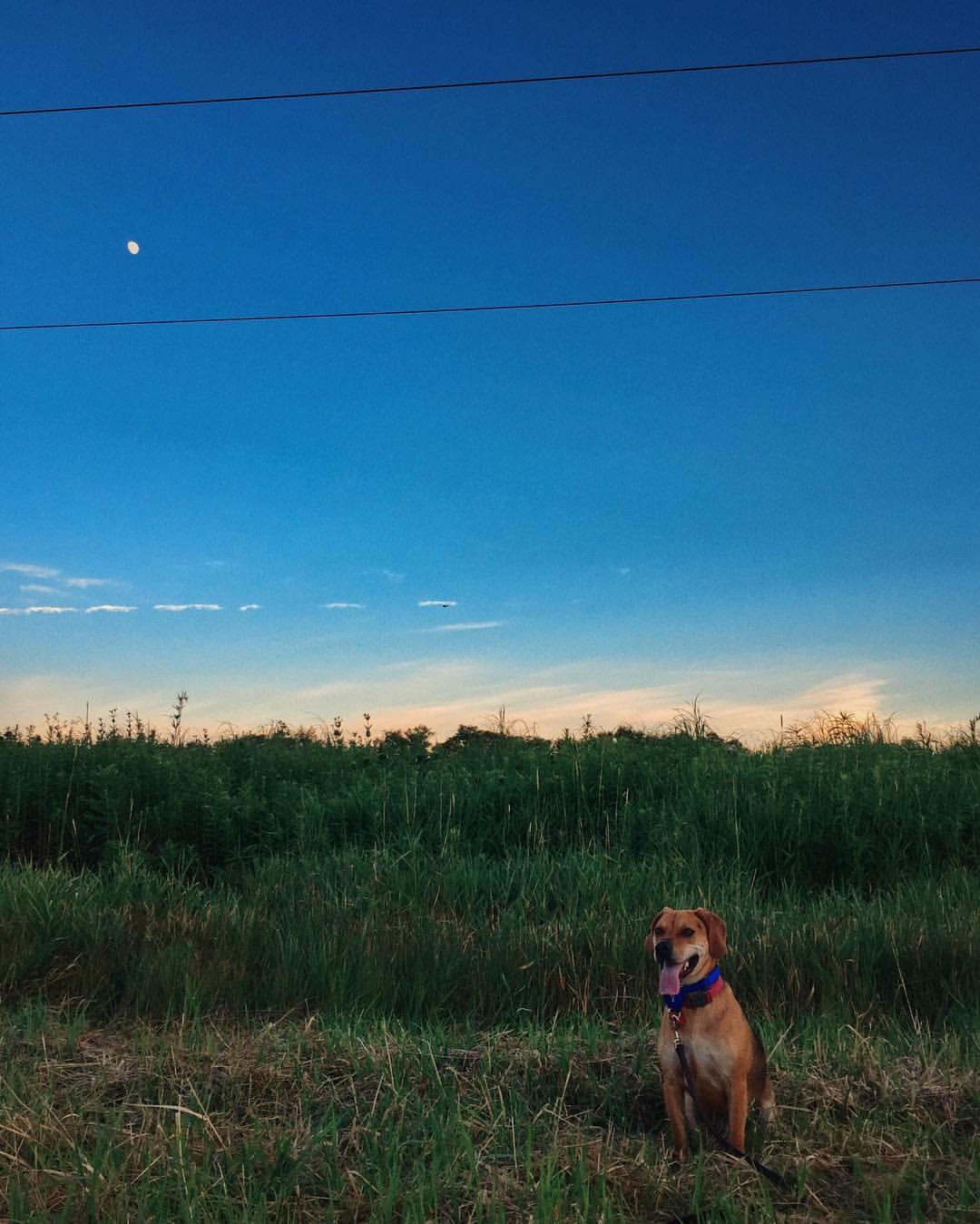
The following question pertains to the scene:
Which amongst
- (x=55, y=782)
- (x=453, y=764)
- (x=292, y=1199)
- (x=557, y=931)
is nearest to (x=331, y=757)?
(x=453, y=764)

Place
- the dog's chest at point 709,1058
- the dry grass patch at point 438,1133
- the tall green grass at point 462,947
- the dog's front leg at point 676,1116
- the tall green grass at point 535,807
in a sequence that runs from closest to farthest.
→ 1. the dry grass patch at point 438,1133
2. the dog's chest at point 709,1058
3. the dog's front leg at point 676,1116
4. the tall green grass at point 462,947
5. the tall green grass at point 535,807

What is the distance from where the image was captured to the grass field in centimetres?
392

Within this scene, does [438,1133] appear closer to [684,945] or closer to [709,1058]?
[709,1058]

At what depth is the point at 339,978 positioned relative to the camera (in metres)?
6.78

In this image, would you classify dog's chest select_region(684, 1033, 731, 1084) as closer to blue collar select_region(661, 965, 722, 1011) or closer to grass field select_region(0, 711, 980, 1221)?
blue collar select_region(661, 965, 722, 1011)

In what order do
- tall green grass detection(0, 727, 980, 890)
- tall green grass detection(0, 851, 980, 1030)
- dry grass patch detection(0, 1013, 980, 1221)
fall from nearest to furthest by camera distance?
dry grass patch detection(0, 1013, 980, 1221), tall green grass detection(0, 851, 980, 1030), tall green grass detection(0, 727, 980, 890)

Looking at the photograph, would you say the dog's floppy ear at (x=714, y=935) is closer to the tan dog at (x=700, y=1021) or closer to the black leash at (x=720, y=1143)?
the tan dog at (x=700, y=1021)

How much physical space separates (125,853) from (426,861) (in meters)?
2.92

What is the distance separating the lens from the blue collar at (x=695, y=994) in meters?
3.88

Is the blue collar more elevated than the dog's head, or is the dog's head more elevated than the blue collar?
the dog's head

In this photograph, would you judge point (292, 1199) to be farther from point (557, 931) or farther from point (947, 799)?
point (947, 799)

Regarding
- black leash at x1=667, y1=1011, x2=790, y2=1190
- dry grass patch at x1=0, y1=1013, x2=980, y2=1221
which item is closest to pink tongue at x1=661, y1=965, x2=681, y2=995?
black leash at x1=667, y1=1011, x2=790, y2=1190

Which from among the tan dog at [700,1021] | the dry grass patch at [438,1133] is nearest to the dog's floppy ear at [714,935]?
the tan dog at [700,1021]

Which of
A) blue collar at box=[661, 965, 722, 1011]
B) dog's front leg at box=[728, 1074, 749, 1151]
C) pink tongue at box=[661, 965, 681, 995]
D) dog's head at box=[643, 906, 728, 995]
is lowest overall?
dog's front leg at box=[728, 1074, 749, 1151]
